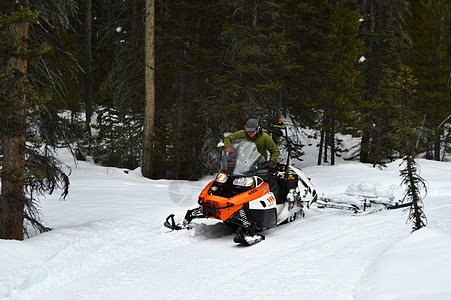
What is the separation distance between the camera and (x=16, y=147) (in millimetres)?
5809

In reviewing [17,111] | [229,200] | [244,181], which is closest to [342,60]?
[244,181]

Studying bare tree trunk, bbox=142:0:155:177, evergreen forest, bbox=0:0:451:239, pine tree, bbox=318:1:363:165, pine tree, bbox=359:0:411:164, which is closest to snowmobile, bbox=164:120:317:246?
evergreen forest, bbox=0:0:451:239

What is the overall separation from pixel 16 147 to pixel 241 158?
12.5ft

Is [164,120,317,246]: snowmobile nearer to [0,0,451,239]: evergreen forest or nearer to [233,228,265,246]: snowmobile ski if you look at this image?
[233,228,265,246]: snowmobile ski

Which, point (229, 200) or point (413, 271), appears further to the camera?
point (229, 200)

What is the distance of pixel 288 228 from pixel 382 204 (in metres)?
3.12

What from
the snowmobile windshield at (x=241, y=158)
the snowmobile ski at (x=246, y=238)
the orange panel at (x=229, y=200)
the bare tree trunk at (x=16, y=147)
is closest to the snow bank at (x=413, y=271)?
the snowmobile ski at (x=246, y=238)

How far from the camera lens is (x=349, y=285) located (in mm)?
4473

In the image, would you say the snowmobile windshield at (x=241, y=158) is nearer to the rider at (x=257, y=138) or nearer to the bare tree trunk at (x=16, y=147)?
the rider at (x=257, y=138)

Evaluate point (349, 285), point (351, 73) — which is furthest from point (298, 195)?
point (351, 73)

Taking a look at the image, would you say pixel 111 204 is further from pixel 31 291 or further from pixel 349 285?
pixel 349 285

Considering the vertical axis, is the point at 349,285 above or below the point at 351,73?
below

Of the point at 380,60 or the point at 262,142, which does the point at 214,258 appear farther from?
the point at 380,60

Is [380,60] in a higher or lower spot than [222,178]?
higher
